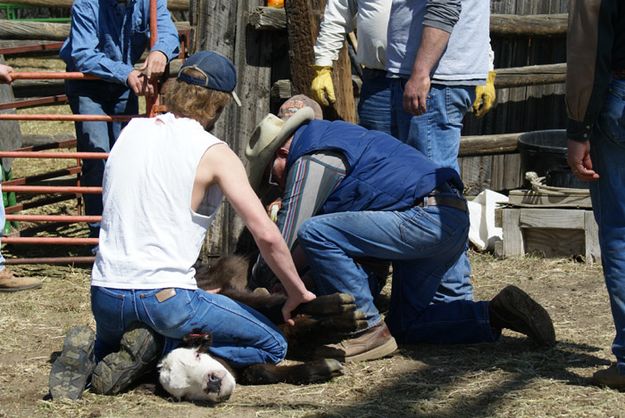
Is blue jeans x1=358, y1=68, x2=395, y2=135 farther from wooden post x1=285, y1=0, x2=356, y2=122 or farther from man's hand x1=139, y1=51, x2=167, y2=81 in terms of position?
man's hand x1=139, y1=51, x2=167, y2=81

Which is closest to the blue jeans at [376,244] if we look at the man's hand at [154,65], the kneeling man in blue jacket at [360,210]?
the kneeling man in blue jacket at [360,210]

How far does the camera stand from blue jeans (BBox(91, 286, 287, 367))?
3.94 metres

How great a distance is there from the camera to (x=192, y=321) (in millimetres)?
3990

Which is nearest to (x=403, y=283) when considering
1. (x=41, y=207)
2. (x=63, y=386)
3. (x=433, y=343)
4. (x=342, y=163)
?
(x=433, y=343)

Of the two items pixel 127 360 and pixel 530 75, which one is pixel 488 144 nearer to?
pixel 530 75


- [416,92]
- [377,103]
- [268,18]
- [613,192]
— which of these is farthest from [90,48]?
[613,192]

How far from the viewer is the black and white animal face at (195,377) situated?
155 inches

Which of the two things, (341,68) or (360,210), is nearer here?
(360,210)

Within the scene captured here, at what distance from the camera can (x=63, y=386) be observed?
3994mm

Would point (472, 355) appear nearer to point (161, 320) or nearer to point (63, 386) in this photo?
point (161, 320)

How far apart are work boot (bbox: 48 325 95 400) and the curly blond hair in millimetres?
959

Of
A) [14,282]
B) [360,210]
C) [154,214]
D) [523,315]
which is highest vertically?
[154,214]

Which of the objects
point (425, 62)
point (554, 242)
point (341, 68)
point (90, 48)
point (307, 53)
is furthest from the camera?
point (554, 242)

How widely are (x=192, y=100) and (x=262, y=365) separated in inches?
44.7
